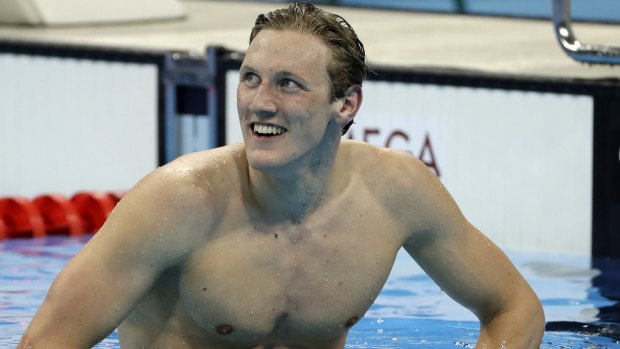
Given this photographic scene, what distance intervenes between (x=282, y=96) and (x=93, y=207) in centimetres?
355

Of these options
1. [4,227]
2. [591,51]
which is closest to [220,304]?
[591,51]

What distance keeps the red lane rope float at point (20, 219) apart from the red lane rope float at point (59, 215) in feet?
0.14

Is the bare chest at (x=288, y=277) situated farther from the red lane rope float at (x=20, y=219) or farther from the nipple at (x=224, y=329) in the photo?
the red lane rope float at (x=20, y=219)

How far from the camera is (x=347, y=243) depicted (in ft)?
9.25

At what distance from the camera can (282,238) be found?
2.74m

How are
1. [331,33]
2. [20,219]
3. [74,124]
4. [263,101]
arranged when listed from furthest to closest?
[74,124], [20,219], [331,33], [263,101]

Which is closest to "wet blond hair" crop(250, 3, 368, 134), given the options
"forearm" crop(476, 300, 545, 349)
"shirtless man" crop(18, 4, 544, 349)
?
"shirtless man" crop(18, 4, 544, 349)

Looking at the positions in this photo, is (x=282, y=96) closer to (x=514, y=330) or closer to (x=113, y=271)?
(x=113, y=271)

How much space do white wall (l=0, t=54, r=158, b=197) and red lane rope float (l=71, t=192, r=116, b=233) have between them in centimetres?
34

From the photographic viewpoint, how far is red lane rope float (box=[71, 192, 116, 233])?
5875mm

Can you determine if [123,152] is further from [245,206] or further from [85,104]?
[245,206]

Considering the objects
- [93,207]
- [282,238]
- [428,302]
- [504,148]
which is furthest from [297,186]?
[93,207]

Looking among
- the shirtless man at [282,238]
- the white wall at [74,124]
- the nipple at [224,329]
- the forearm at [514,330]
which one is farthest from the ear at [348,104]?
the white wall at [74,124]

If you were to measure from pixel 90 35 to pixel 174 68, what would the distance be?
41.3 inches
